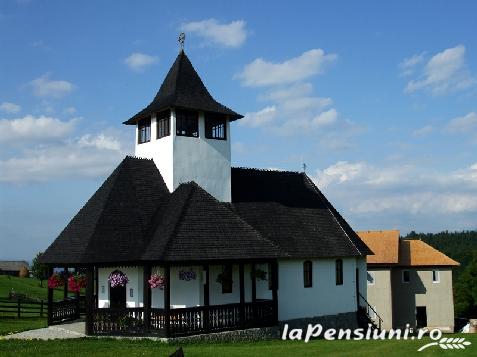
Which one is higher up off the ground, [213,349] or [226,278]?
[226,278]

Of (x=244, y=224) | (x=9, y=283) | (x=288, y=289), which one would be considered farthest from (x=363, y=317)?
(x=9, y=283)

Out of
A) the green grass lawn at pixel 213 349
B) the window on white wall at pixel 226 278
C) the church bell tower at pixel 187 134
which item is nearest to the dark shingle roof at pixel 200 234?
the church bell tower at pixel 187 134

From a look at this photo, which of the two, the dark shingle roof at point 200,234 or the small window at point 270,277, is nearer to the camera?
the dark shingle roof at point 200,234

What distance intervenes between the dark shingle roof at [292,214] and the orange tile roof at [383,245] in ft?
44.0

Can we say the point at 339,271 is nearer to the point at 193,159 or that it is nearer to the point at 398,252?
the point at 193,159

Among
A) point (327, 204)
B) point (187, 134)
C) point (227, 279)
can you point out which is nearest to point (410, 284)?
point (327, 204)

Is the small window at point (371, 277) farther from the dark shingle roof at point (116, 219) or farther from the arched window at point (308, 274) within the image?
the dark shingle roof at point (116, 219)

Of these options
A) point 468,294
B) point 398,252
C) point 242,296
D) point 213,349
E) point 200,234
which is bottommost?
point 468,294

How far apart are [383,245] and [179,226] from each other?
26743 millimetres

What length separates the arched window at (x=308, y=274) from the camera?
27.9 meters

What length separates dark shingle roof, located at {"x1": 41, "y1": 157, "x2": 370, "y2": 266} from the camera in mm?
22250

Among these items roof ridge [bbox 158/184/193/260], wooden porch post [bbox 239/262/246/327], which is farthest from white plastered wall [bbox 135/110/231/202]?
wooden porch post [bbox 239/262/246/327]

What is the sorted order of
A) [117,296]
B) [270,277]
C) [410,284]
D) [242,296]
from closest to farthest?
[242,296] < [117,296] < [270,277] < [410,284]

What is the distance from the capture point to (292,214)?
2950cm
